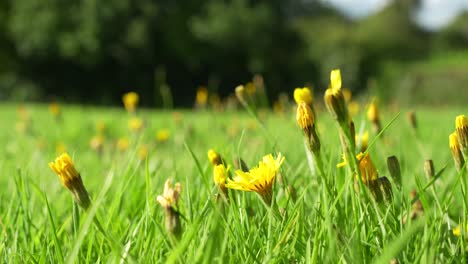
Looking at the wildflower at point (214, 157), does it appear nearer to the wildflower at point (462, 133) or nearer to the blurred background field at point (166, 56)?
the wildflower at point (462, 133)

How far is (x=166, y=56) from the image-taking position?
72.5 ft

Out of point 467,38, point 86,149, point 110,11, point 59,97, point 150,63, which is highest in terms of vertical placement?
point 467,38

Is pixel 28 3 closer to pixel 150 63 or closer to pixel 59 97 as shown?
pixel 59 97

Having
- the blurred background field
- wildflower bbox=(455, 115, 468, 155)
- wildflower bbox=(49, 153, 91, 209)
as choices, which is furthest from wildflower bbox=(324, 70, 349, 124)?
the blurred background field

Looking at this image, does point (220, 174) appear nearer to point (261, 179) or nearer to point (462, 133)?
point (261, 179)

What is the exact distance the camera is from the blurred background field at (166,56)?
68.2 feet

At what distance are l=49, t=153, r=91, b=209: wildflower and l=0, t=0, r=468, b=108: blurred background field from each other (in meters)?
19.2

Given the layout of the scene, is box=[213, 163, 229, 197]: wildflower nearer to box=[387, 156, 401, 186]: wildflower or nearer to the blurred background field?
box=[387, 156, 401, 186]: wildflower

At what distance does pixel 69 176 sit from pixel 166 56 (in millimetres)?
21609

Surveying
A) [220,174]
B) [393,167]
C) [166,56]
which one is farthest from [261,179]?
[166,56]

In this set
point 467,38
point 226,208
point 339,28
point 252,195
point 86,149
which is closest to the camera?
point 226,208

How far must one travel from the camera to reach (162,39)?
21.9 meters

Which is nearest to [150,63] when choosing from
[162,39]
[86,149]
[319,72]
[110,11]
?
[162,39]

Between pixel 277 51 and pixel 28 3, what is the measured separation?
31.3ft
